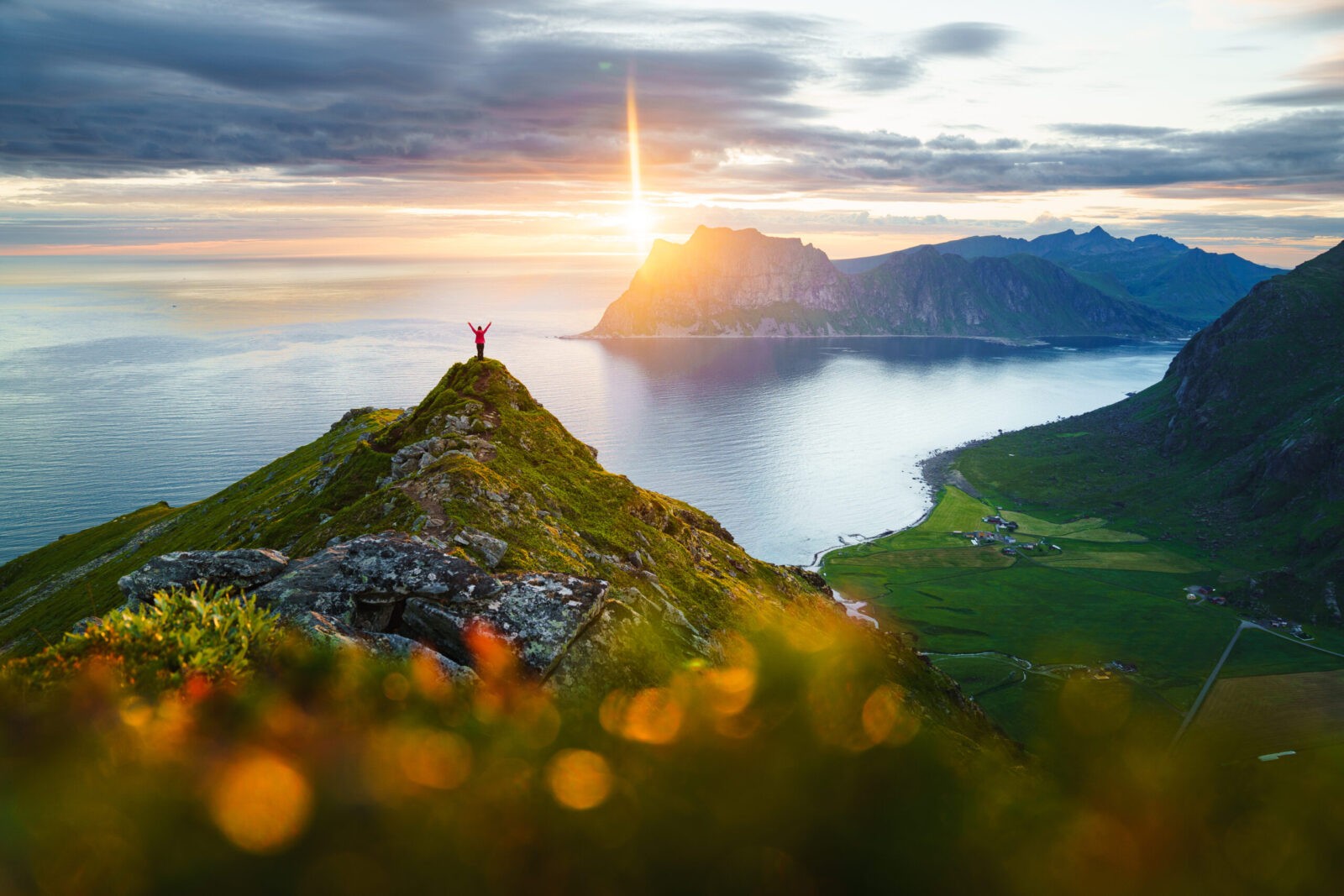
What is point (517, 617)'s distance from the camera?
2812 cm

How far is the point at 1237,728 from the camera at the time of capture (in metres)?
116

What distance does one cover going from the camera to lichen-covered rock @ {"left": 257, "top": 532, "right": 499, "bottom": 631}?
27.3m

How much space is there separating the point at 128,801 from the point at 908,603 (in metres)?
166

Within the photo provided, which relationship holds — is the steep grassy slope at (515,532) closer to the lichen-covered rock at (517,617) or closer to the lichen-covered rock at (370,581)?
the lichen-covered rock at (517,617)

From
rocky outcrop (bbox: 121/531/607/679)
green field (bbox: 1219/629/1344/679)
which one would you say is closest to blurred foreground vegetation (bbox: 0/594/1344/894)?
rocky outcrop (bbox: 121/531/607/679)

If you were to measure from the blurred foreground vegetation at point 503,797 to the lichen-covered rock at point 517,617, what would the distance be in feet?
9.47

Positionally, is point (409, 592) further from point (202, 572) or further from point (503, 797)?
point (503, 797)

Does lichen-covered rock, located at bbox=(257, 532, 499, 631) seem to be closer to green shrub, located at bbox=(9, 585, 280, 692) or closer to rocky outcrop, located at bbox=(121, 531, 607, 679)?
rocky outcrop, located at bbox=(121, 531, 607, 679)

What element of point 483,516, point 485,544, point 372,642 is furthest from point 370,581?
point 483,516

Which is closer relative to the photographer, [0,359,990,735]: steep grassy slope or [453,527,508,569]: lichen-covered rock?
[453,527,508,569]: lichen-covered rock

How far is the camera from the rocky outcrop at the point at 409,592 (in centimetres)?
2709

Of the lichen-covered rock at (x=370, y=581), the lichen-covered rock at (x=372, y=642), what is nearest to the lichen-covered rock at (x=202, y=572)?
the lichen-covered rock at (x=370, y=581)

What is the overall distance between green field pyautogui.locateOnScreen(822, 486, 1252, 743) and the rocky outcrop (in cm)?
10605

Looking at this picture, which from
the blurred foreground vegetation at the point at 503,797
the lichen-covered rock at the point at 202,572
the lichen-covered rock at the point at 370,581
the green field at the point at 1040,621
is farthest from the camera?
the green field at the point at 1040,621
